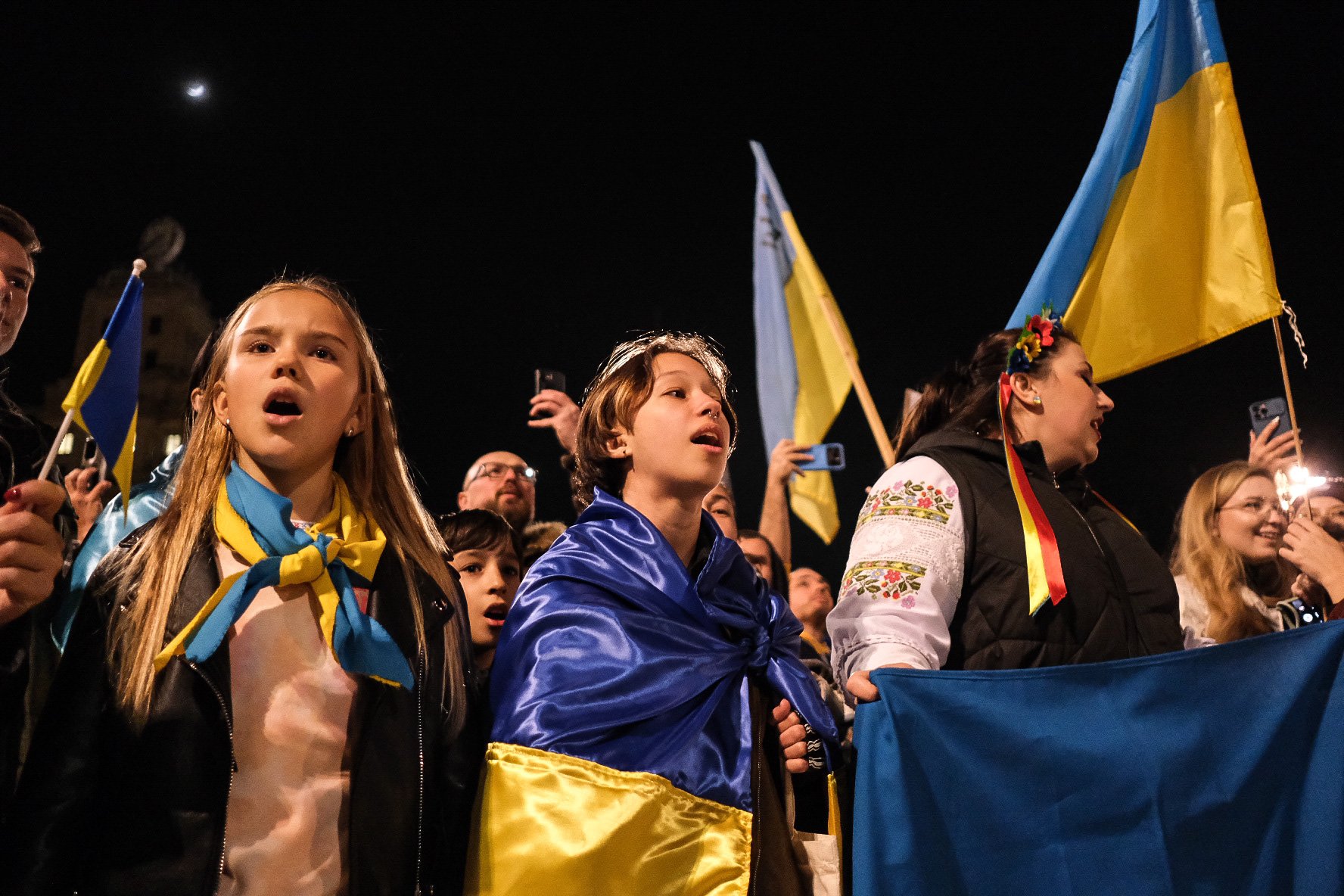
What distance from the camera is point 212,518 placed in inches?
92.8

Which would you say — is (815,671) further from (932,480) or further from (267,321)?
(267,321)

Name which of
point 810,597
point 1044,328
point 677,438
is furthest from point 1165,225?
point 810,597

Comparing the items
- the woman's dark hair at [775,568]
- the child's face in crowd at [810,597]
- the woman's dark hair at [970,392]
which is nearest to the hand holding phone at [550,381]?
the woman's dark hair at [775,568]

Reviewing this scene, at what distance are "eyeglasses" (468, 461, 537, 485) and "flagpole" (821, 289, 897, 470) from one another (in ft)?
4.99

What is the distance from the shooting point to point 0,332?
3105 mm

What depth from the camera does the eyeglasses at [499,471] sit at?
199 inches

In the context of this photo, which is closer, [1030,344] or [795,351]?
[1030,344]

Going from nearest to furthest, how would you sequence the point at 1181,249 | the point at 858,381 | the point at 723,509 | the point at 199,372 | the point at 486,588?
the point at 199,372
the point at 486,588
the point at 1181,249
the point at 723,509
the point at 858,381

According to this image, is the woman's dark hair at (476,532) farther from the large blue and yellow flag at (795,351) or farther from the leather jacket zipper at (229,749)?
the large blue and yellow flag at (795,351)

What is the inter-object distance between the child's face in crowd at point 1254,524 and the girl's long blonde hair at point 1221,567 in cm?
4

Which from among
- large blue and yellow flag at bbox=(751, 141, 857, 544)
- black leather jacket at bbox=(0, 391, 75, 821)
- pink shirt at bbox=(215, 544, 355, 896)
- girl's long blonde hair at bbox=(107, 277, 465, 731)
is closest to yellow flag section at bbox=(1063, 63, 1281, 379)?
large blue and yellow flag at bbox=(751, 141, 857, 544)

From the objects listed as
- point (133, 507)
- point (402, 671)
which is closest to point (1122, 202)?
point (402, 671)

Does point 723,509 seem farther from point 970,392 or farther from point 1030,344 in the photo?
point 1030,344

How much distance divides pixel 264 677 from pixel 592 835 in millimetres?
697
